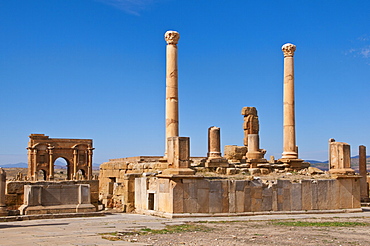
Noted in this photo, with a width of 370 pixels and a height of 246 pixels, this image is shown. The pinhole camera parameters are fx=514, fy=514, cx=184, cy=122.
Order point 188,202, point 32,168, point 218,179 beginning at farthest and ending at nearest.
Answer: point 32,168, point 218,179, point 188,202

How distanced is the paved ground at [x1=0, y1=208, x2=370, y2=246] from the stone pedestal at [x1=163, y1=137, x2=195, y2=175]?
57.7 inches

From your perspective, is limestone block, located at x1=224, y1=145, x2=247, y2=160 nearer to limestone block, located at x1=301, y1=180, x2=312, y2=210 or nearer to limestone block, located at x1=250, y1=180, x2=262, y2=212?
limestone block, located at x1=301, y1=180, x2=312, y2=210

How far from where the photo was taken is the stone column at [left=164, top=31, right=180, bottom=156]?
70.8 ft

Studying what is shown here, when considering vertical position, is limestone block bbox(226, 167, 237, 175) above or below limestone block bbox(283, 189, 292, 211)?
above

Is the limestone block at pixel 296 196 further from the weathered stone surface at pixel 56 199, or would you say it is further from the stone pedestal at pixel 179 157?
the weathered stone surface at pixel 56 199

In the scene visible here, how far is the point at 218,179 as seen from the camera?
52.8 ft

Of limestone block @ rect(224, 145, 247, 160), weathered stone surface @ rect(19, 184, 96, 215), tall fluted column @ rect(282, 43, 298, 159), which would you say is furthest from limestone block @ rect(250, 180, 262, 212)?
tall fluted column @ rect(282, 43, 298, 159)

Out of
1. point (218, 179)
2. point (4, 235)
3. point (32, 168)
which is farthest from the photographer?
point (32, 168)

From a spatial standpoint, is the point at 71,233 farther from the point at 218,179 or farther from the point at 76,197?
the point at 218,179

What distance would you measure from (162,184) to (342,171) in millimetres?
6379

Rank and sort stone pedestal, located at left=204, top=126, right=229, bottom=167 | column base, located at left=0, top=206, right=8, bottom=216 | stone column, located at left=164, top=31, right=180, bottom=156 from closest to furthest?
column base, located at left=0, top=206, right=8, bottom=216
stone pedestal, located at left=204, top=126, right=229, bottom=167
stone column, located at left=164, top=31, right=180, bottom=156

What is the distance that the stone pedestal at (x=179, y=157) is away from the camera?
15.2m

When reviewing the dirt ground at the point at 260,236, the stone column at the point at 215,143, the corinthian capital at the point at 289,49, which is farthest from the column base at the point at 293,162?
the dirt ground at the point at 260,236

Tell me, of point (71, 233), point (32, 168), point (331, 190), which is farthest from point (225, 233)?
point (32, 168)
